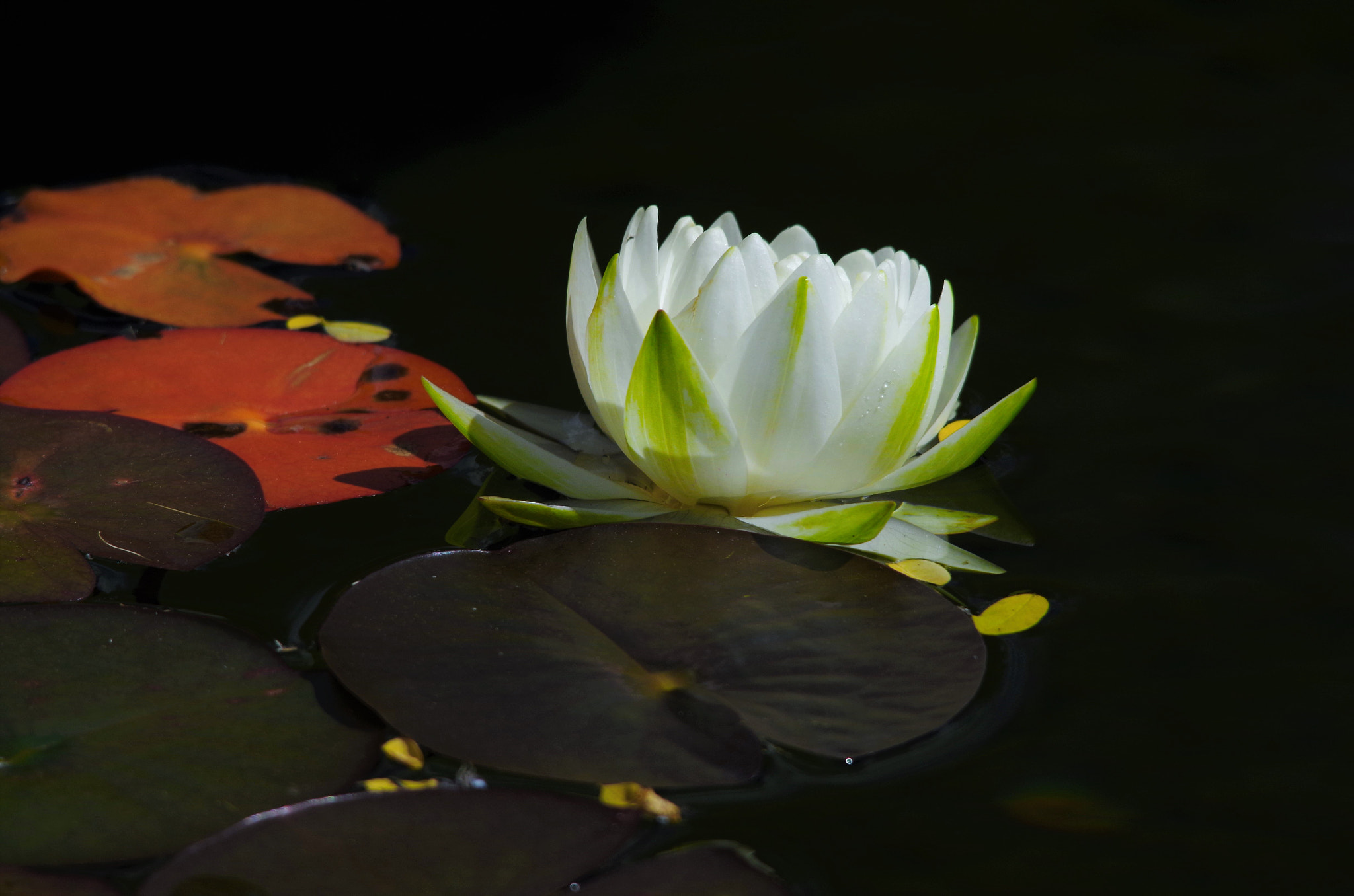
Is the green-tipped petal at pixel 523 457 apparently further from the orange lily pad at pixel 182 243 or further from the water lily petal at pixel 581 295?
the orange lily pad at pixel 182 243

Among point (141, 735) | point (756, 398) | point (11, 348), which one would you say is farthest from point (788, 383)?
point (11, 348)

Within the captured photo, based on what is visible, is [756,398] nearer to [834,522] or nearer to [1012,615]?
[834,522]

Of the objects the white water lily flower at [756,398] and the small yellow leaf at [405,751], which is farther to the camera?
the white water lily flower at [756,398]

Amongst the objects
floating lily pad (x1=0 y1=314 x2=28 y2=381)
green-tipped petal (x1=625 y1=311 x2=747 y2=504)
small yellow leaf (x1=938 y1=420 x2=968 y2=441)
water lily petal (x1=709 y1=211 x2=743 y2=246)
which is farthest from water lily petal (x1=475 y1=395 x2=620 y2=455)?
floating lily pad (x1=0 y1=314 x2=28 y2=381)

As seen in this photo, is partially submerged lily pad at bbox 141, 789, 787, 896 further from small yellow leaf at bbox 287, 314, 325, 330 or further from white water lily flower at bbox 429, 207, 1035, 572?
small yellow leaf at bbox 287, 314, 325, 330

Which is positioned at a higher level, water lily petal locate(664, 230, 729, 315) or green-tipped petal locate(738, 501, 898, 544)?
water lily petal locate(664, 230, 729, 315)

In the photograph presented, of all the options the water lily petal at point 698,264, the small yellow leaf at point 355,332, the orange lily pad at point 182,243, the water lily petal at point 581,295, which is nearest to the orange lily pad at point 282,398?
the small yellow leaf at point 355,332
